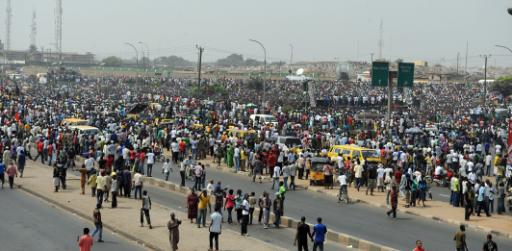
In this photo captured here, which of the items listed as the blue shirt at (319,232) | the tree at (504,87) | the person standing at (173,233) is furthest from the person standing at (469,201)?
the tree at (504,87)

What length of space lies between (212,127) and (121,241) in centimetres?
2520

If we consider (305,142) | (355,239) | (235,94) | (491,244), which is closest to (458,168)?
(305,142)

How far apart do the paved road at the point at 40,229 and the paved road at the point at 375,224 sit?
20.2ft

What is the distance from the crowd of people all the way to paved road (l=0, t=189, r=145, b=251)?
803mm

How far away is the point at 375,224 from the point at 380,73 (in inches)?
1124

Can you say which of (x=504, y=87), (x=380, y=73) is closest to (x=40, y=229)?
(x=380, y=73)

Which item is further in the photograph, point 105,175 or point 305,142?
point 305,142

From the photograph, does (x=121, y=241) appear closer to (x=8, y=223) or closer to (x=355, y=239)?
(x=8, y=223)

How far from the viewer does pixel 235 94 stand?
8694 cm

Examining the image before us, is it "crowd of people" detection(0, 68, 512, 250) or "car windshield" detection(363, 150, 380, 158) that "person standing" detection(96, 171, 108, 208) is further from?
"car windshield" detection(363, 150, 380, 158)

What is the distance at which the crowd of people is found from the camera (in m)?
25.9

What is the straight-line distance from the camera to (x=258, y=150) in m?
34.9

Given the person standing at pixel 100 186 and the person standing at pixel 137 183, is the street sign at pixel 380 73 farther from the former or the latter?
the person standing at pixel 100 186

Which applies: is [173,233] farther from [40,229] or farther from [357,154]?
[357,154]
